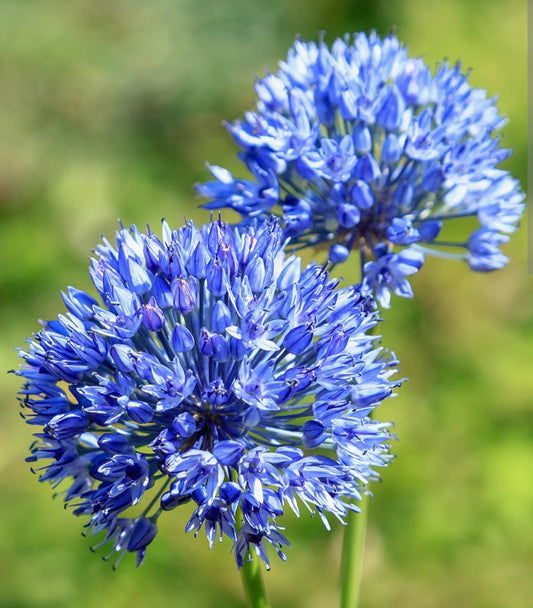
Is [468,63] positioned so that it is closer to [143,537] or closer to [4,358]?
[4,358]

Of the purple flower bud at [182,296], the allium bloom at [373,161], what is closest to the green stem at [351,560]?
the allium bloom at [373,161]

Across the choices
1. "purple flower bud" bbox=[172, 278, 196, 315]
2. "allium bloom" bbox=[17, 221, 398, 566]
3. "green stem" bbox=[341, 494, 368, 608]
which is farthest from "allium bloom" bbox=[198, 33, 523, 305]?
"green stem" bbox=[341, 494, 368, 608]

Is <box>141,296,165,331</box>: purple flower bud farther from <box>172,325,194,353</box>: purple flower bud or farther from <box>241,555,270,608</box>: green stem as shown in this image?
<box>241,555,270,608</box>: green stem

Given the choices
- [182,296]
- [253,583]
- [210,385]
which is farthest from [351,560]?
[182,296]

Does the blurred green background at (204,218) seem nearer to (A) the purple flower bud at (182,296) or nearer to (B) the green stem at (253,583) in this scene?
(B) the green stem at (253,583)

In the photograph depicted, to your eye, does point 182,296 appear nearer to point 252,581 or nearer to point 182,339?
point 182,339
